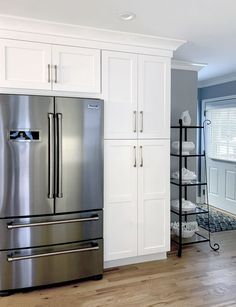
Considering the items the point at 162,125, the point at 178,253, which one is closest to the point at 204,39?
the point at 162,125

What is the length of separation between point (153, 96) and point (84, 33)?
3.11 feet

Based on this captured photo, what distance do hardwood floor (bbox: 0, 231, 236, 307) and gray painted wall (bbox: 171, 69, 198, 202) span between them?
1125mm

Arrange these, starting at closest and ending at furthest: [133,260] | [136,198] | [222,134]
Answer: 1. [136,198]
2. [133,260]
3. [222,134]

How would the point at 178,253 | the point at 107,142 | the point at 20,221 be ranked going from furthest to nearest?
the point at 178,253 → the point at 107,142 → the point at 20,221

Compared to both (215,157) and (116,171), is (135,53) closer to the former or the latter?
(116,171)

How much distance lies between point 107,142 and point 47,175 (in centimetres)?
69

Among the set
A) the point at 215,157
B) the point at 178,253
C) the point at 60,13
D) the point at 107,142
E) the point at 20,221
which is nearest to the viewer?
the point at 60,13

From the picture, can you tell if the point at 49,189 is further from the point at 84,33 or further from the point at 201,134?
the point at 201,134

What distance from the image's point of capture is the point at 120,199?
10.1ft

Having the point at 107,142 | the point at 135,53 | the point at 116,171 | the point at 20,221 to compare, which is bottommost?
the point at 20,221

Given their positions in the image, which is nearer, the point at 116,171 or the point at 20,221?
the point at 20,221

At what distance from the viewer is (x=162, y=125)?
3.23m

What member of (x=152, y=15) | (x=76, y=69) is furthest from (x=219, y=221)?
(x=152, y=15)

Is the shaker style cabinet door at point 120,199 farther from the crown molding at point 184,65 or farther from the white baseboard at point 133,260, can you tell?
the crown molding at point 184,65
